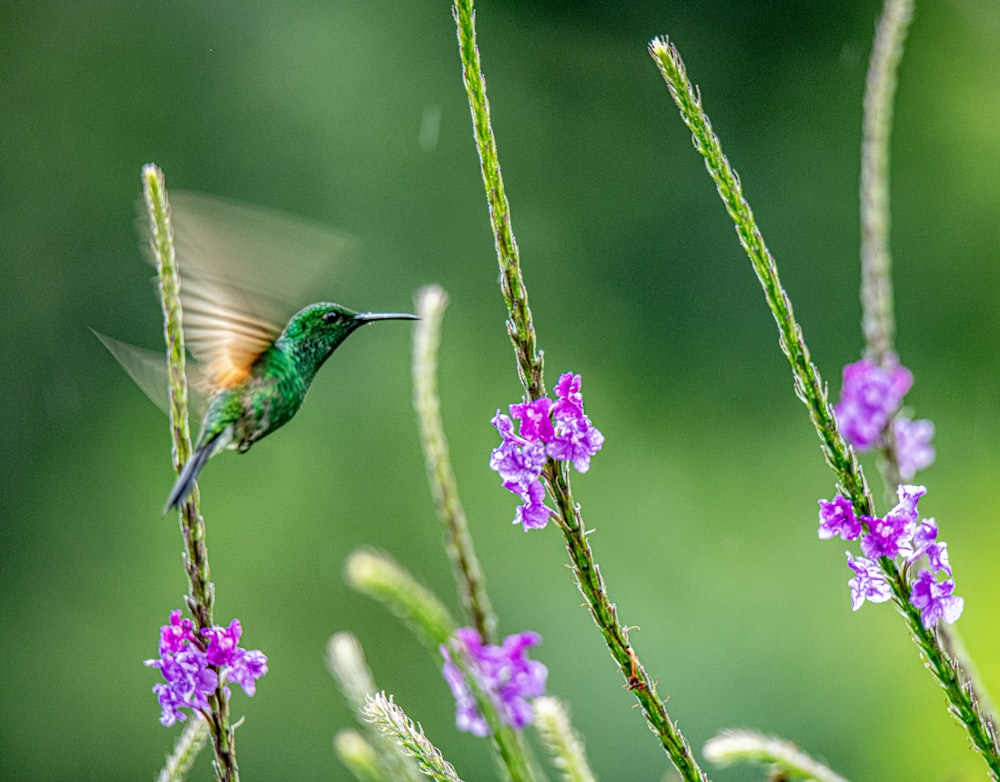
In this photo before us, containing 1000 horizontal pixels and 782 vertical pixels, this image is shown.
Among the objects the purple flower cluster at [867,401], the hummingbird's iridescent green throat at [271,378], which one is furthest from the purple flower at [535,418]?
the hummingbird's iridescent green throat at [271,378]

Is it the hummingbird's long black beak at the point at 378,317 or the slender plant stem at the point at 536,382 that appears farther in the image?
the hummingbird's long black beak at the point at 378,317

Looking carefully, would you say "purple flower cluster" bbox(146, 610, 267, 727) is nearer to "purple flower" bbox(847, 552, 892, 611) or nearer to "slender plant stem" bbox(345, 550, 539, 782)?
"slender plant stem" bbox(345, 550, 539, 782)

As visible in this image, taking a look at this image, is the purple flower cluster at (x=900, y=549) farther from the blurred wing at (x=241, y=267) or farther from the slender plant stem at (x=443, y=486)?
the blurred wing at (x=241, y=267)

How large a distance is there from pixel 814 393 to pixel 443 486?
595 millimetres

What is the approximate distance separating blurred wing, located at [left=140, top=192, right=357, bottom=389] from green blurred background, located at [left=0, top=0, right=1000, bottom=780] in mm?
6589

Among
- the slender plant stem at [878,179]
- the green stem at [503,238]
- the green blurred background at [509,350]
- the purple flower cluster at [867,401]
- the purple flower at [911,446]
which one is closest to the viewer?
the green stem at [503,238]

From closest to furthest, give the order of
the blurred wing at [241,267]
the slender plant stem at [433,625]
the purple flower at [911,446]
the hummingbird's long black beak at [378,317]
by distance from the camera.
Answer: the slender plant stem at [433,625] → the purple flower at [911,446] → the blurred wing at [241,267] → the hummingbird's long black beak at [378,317]

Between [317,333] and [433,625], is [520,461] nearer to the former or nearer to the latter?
[433,625]

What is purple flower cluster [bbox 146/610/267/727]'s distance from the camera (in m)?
1.40

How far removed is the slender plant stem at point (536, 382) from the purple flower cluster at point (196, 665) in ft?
1.27

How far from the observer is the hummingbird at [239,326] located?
2137 millimetres

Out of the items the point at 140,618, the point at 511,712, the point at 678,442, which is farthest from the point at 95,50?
the point at 511,712

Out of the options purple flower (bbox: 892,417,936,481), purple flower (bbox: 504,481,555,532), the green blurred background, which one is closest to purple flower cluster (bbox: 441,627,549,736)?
purple flower (bbox: 504,481,555,532)

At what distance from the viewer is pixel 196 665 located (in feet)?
4.62
